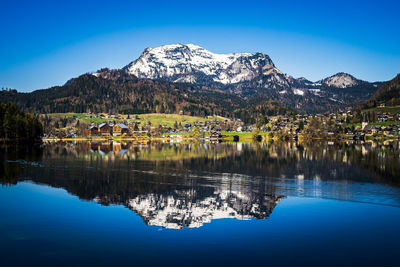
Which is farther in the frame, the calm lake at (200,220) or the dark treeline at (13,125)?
the dark treeline at (13,125)

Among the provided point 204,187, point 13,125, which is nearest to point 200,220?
point 204,187

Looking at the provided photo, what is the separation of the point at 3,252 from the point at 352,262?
1637cm

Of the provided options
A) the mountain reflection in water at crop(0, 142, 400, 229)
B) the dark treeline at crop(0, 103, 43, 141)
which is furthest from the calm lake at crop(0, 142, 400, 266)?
the dark treeline at crop(0, 103, 43, 141)

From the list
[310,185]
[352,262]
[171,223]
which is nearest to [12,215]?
[171,223]

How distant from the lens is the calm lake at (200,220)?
16.0m

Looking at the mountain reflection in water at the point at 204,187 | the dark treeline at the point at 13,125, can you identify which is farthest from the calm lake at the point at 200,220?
the dark treeline at the point at 13,125

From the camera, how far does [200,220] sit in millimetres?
22453

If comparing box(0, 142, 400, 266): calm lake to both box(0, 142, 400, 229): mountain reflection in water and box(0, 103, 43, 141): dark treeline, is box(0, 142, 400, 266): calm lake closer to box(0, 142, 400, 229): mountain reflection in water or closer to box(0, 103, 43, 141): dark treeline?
box(0, 142, 400, 229): mountain reflection in water

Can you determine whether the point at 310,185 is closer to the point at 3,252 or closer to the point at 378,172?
the point at 378,172

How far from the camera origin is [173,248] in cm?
1703

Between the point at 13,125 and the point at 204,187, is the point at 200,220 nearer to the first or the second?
the point at 204,187

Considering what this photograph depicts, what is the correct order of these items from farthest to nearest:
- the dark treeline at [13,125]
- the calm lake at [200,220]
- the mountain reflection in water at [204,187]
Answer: the dark treeline at [13,125], the mountain reflection in water at [204,187], the calm lake at [200,220]

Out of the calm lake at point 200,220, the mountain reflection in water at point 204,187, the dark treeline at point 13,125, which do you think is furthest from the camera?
the dark treeline at point 13,125

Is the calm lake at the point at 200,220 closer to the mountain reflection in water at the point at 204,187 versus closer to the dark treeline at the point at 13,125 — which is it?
the mountain reflection in water at the point at 204,187
